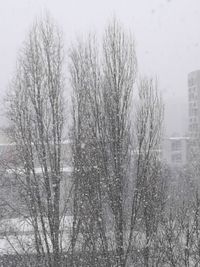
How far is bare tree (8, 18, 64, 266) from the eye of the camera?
1072 cm

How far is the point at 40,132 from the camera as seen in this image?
10.9 metres

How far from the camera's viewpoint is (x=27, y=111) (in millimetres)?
10938

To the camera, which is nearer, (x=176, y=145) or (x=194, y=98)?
(x=194, y=98)

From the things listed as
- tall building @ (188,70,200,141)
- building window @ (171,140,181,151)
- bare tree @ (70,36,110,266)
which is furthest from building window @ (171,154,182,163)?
bare tree @ (70,36,110,266)

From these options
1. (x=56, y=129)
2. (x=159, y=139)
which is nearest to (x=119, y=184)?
(x=159, y=139)

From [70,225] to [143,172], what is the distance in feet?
7.53

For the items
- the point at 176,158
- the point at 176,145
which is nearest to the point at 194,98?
the point at 176,145

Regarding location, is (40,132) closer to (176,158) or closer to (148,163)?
(148,163)

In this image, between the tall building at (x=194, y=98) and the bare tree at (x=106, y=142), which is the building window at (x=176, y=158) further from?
the bare tree at (x=106, y=142)

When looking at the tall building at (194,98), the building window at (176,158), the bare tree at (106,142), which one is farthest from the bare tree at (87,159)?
the building window at (176,158)

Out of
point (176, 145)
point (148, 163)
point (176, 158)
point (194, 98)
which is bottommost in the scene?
point (176, 158)

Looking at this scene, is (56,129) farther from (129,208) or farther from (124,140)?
(129,208)

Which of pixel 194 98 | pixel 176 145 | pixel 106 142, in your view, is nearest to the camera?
pixel 106 142

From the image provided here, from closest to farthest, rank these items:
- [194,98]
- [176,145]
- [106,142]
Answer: [106,142] → [194,98] → [176,145]
